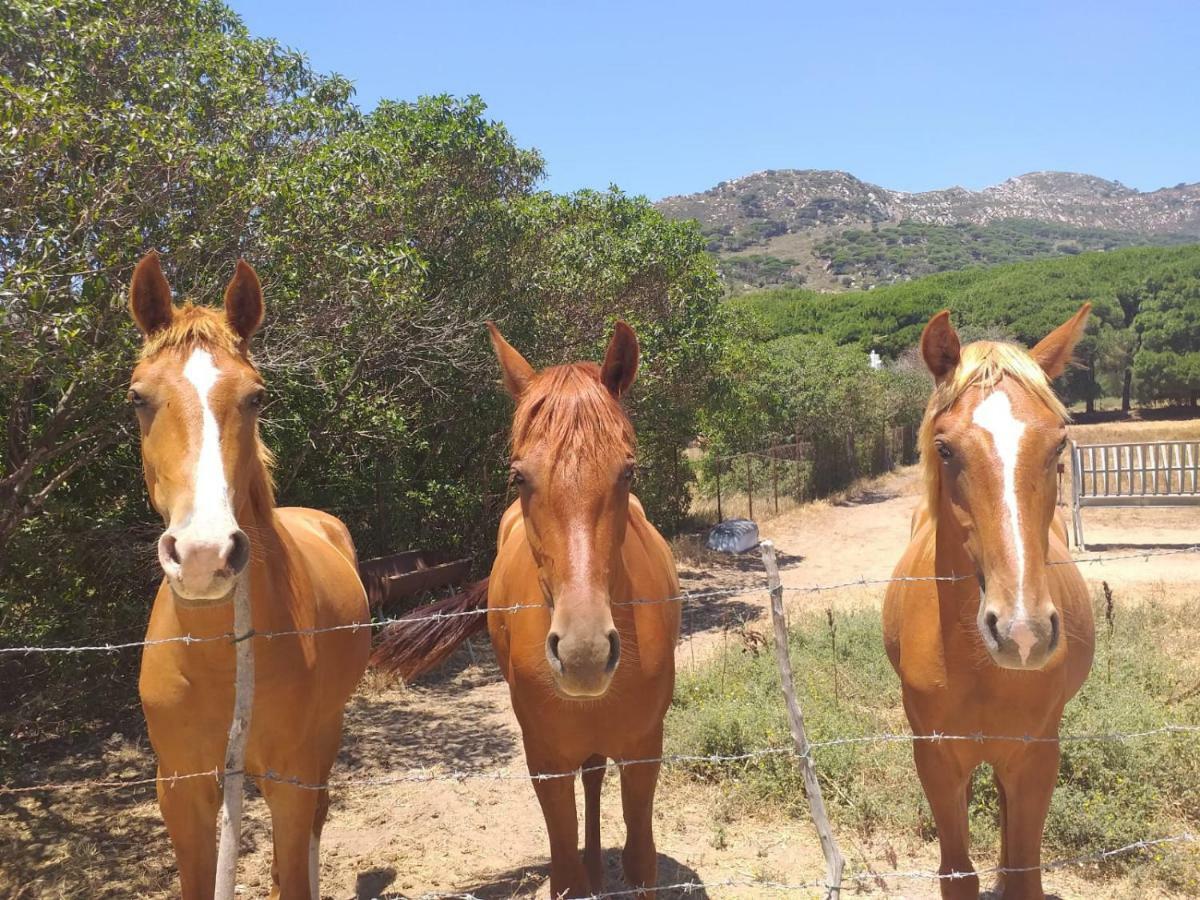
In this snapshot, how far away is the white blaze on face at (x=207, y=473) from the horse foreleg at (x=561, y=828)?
1.48 metres

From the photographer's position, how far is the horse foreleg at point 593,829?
3344mm

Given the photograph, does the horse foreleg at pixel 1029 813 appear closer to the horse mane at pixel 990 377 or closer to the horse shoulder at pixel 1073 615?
the horse shoulder at pixel 1073 615

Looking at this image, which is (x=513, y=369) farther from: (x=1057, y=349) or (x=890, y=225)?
(x=890, y=225)

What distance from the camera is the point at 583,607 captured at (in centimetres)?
187

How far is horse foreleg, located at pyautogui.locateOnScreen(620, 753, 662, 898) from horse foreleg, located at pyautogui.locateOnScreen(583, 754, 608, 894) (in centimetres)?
46

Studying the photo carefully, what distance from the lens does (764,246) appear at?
5049 inches

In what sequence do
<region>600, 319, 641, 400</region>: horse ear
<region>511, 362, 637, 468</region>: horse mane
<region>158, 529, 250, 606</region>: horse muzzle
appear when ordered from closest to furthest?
<region>158, 529, 250, 606</region>: horse muzzle
<region>511, 362, 637, 468</region>: horse mane
<region>600, 319, 641, 400</region>: horse ear

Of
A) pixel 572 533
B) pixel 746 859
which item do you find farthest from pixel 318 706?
pixel 746 859

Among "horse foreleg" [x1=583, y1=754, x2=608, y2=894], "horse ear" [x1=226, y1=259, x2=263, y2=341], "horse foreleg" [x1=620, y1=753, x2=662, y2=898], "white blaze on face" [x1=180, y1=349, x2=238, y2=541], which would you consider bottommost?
"horse foreleg" [x1=583, y1=754, x2=608, y2=894]

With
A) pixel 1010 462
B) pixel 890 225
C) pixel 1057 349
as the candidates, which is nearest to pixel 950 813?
pixel 1010 462

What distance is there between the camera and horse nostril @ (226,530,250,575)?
5.62 feet

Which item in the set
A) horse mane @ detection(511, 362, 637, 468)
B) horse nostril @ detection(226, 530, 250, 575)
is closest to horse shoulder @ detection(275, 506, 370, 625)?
horse nostril @ detection(226, 530, 250, 575)

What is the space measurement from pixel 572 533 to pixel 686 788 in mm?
3353

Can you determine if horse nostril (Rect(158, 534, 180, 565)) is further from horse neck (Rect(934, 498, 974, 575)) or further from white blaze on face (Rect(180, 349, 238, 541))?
horse neck (Rect(934, 498, 974, 575))
